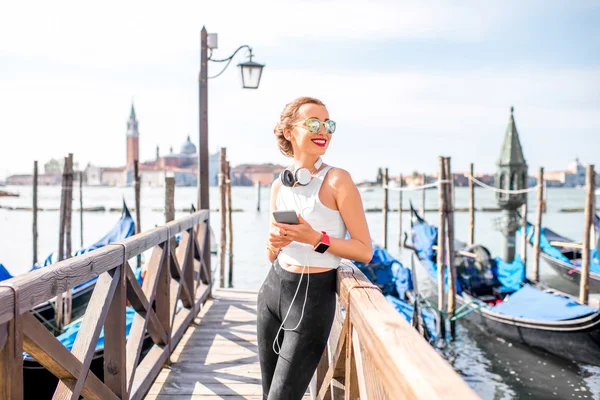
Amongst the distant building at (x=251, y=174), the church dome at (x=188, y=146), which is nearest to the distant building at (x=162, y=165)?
the church dome at (x=188, y=146)

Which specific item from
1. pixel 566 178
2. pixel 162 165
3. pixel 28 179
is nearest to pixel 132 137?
pixel 162 165

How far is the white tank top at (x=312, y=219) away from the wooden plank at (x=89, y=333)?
2.50 feet

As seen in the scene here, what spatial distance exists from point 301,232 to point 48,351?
2.93 ft

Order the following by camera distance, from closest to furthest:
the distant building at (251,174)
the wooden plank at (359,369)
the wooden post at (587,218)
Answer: the wooden plank at (359,369)
the wooden post at (587,218)
the distant building at (251,174)

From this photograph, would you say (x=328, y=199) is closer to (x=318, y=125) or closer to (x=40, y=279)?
(x=318, y=125)

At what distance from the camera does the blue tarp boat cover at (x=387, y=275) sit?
317 inches

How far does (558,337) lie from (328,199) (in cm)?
720

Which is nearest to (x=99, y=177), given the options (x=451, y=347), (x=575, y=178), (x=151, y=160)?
(x=151, y=160)

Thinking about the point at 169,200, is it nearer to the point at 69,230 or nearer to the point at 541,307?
the point at 69,230

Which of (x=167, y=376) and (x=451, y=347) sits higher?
(x=167, y=376)

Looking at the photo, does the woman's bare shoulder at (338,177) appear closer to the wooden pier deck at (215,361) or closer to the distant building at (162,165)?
the wooden pier deck at (215,361)

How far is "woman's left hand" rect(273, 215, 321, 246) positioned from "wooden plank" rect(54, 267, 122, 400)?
2.88ft

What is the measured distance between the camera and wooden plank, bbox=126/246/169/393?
8.78 feet

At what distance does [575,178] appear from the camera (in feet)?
392
